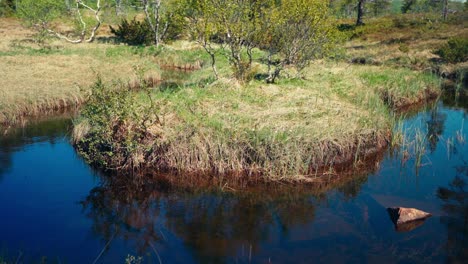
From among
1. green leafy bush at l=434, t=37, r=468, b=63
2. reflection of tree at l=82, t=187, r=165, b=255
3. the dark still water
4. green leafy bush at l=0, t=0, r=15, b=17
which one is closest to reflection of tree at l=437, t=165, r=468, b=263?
the dark still water

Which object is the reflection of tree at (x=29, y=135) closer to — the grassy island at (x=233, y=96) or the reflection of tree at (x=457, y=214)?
the grassy island at (x=233, y=96)

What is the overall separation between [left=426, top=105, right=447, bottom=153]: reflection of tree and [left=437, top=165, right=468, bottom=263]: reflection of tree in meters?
2.57

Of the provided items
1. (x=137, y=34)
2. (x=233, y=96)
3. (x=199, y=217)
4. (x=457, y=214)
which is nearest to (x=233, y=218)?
(x=199, y=217)

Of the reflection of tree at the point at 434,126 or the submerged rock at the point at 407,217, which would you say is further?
the reflection of tree at the point at 434,126

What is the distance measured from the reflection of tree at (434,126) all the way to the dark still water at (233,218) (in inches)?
54.4

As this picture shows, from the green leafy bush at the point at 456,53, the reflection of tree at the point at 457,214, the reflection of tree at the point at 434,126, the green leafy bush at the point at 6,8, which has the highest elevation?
the green leafy bush at the point at 6,8

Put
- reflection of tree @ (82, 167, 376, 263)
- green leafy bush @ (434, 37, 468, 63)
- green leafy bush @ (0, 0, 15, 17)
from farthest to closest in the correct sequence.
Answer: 1. green leafy bush @ (0, 0, 15, 17)
2. green leafy bush @ (434, 37, 468, 63)
3. reflection of tree @ (82, 167, 376, 263)

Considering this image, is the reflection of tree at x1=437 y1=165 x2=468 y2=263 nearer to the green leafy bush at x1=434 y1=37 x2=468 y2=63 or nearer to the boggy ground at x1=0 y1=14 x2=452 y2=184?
the boggy ground at x1=0 y1=14 x2=452 y2=184

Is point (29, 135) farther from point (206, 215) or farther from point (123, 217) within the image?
point (206, 215)

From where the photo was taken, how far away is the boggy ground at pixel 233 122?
46.2 feet

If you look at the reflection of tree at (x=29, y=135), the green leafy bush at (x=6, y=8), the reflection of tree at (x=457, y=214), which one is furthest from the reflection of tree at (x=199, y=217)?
the green leafy bush at (x=6, y=8)

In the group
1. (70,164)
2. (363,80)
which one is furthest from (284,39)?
(70,164)

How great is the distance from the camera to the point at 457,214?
1168cm

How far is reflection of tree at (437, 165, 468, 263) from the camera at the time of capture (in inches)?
392
